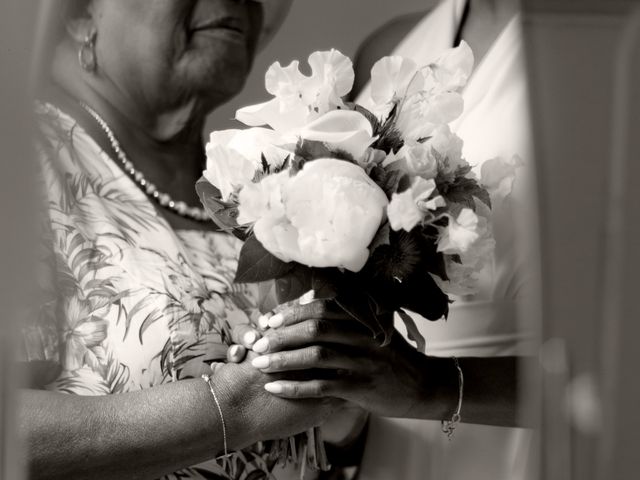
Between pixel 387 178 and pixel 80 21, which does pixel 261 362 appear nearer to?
pixel 387 178

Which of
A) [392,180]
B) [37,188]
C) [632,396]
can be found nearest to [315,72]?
[392,180]

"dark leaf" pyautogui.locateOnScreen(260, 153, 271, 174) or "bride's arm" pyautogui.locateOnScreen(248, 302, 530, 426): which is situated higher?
"dark leaf" pyautogui.locateOnScreen(260, 153, 271, 174)

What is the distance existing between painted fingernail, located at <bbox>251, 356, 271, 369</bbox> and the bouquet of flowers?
5cm

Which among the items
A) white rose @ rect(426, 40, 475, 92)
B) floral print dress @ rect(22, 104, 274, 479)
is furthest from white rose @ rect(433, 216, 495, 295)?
floral print dress @ rect(22, 104, 274, 479)

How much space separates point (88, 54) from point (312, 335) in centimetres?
33

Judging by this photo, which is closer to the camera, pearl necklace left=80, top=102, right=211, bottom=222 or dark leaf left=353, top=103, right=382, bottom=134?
dark leaf left=353, top=103, right=382, bottom=134

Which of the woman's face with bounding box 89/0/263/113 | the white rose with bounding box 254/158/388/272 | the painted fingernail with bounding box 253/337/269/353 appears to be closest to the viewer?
the white rose with bounding box 254/158/388/272

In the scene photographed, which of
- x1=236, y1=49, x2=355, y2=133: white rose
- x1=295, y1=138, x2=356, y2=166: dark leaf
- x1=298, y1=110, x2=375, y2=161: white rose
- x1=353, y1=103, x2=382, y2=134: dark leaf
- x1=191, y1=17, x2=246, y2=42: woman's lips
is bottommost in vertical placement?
x1=295, y1=138, x2=356, y2=166: dark leaf

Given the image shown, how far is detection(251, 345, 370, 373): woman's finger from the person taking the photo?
2.40 feet

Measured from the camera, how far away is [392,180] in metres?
0.68

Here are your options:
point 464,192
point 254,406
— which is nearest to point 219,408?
point 254,406

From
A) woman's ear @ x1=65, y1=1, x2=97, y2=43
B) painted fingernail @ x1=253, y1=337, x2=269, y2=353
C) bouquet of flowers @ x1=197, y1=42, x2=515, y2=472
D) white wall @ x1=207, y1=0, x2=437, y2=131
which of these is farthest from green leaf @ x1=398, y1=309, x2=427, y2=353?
woman's ear @ x1=65, y1=1, x2=97, y2=43

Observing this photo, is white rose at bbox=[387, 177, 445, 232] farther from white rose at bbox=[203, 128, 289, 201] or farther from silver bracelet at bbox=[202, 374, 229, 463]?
silver bracelet at bbox=[202, 374, 229, 463]

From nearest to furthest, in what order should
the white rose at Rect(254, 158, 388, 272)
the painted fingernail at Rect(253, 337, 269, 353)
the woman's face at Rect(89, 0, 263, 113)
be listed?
the white rose at Rect(254, 158, 388, 272), the painted fingernail at Rect(253, 337, 269, 353), the woman's face at Rect(89, 0, 263, 113)
